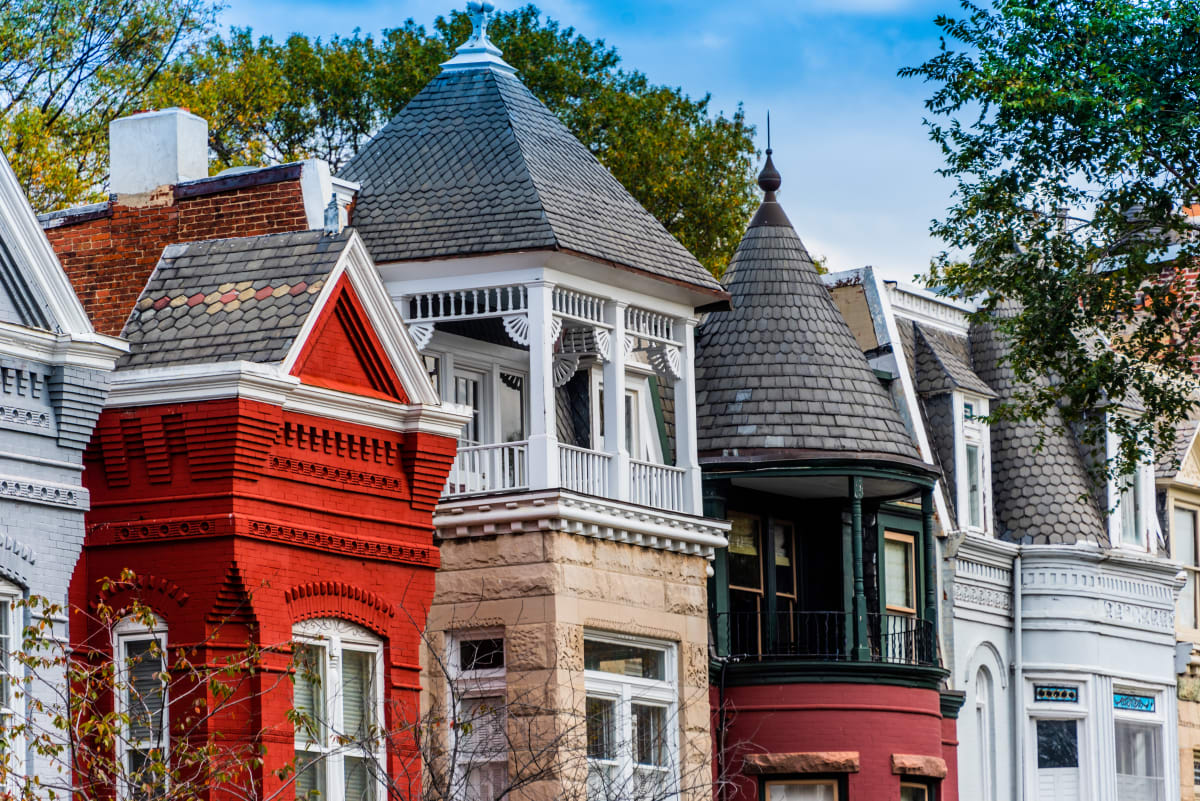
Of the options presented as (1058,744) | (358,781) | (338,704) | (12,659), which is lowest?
(358,781)

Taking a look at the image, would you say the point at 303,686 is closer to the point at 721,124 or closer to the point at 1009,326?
the point at 1009,326

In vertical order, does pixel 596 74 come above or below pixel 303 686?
above

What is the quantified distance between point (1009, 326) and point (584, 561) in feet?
20.5

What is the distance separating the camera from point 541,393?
88.4 ft

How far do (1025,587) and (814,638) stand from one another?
217 inches

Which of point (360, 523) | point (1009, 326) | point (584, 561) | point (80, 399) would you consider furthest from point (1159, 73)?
point (80, 399)

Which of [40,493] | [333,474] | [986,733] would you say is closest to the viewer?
[40,493]

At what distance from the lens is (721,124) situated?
4925cm

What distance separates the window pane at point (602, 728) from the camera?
1065 inches

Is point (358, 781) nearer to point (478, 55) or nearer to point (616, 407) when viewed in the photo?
point (616, 407)

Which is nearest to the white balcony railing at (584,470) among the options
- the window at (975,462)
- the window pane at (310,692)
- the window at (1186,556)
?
the window pane at (310,692)

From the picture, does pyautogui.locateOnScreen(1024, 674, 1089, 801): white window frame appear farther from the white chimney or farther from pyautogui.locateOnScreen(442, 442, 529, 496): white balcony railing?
the white chimney

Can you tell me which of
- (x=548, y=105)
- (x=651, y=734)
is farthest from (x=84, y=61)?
(x=651, y=734)

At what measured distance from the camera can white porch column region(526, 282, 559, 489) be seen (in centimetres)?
2675
